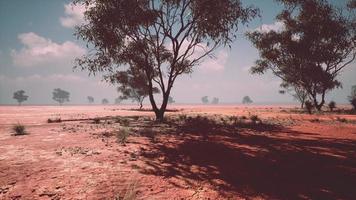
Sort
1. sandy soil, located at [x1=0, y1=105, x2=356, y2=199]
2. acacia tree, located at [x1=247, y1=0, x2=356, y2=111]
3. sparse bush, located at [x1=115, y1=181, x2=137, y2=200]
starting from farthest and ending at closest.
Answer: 1. acacia tree, located at [x1=247, y1=0, x2=356, y2=111]
2. sandy soil, located at [x1=0, y1=105, x2=356, y2=199]
3. sparse bush, located at [x1=115, y1=181, x2=137, y2=200]

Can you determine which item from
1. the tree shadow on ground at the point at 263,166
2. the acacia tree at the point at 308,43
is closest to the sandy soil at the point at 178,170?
the tree shadow on ground at the point at 263,166

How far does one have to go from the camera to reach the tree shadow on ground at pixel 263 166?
263 inches

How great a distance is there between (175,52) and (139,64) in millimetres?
3627

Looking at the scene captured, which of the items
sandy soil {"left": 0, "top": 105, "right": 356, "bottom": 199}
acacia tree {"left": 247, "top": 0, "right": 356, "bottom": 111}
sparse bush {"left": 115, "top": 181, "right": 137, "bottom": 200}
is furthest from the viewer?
acacia tree {"left": 247, "top": 0, "right": 356, "bottom": 111}

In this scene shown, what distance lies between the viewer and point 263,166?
8625mm

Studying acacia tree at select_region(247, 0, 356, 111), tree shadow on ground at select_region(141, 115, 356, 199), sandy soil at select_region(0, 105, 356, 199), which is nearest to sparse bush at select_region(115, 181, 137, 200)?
sandy soil at select_region(0, 105, 356, 199)

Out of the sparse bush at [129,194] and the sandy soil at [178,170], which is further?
the sandy soil at [178,170]

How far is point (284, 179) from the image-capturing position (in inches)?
292

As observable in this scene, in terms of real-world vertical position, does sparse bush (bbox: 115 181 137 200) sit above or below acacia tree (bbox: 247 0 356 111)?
below

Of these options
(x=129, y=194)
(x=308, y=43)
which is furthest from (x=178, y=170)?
(x=308, y=43)

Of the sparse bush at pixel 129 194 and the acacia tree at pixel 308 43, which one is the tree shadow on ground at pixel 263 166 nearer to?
the sparse bush at pixel 129 194

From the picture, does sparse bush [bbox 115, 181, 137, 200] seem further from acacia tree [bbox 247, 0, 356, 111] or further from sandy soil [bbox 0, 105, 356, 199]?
acacia tree [bbox 247, 0, 356, 111]

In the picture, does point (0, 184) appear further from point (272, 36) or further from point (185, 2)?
point (272, 36)

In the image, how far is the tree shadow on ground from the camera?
6.69 meters
